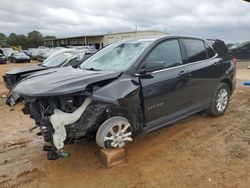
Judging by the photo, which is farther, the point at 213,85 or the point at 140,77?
the point at 213,85

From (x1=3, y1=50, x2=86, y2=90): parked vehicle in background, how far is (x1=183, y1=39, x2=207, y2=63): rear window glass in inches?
149

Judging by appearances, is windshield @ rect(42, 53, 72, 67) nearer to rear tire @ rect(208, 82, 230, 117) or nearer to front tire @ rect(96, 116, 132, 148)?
rear tire @ rect(208, 82, 230, 117)

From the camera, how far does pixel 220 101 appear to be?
218 inches

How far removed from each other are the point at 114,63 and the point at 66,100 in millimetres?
1127

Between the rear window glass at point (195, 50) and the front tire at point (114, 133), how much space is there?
181 centimetres

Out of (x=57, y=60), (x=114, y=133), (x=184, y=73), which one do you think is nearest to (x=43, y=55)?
(x=57, y=60)

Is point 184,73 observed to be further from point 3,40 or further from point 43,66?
point 3,40

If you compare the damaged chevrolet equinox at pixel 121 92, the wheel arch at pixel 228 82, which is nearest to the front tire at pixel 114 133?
the damaged chevrolet equinox at pixel 121 92

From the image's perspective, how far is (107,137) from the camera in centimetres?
358

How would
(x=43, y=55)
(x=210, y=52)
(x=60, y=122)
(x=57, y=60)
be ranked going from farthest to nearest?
(x=43, y=55), (x=57, y=60), (x=210, y=52), (x=60, y=122)

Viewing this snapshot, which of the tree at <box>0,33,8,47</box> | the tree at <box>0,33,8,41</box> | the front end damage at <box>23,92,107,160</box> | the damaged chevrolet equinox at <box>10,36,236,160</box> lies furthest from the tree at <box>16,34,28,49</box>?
the front end damage at <box>23,92,107,160</box>

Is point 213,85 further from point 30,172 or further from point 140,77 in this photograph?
point 30,172

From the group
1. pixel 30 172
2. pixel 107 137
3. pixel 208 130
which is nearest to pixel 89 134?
pixel 107 137

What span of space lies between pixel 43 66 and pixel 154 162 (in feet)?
20.3
